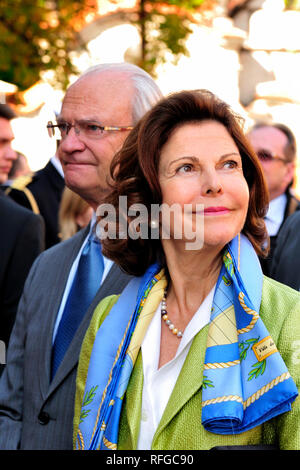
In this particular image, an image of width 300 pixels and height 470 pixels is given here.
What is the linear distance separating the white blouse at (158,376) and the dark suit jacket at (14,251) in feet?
5.95

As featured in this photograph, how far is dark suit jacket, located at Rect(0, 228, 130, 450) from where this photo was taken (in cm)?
287

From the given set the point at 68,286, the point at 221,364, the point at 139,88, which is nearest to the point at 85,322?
the point at 68,286

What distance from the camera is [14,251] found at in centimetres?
422

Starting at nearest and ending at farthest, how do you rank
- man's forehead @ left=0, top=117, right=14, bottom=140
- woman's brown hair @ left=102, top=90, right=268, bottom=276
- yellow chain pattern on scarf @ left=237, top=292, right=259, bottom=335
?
yellow chain pattern on scarf @ left=237, top=292, right=259, bottom=335 < woman's brown hair @ left=102, top=90, right=268, bottom=276 < man's forehead @ left=0, top=117, right=14, bottom=140

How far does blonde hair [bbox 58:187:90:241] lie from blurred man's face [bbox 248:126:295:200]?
1.71 metres

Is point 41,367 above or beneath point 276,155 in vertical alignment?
beneath

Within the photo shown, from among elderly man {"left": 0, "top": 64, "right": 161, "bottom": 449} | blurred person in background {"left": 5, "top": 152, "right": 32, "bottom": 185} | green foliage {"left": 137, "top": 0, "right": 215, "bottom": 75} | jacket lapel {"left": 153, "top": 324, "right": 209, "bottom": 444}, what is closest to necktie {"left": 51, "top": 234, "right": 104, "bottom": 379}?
elderly man {"left": 0, "top": 64, "right": 161, "bottom": 449}

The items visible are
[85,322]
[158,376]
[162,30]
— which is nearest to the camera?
[158,376]

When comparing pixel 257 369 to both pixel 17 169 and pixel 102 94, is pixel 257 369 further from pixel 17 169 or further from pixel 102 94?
pixel 17 169

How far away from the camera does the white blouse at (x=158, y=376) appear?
7.49 feet

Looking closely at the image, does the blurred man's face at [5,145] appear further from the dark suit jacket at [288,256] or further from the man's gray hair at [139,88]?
the dark suit jacket at [288,256]

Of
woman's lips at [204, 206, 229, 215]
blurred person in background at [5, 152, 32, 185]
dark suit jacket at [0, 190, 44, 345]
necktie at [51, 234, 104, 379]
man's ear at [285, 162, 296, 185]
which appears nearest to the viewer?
woman's lips at [204, 206, 229, 215]

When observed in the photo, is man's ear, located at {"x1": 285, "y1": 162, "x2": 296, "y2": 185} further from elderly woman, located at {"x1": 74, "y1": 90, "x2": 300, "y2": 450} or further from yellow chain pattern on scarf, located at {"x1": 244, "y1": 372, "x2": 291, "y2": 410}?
yellow chain pattern on scarf, located at {"x1": 244, "y1": 372, "x2": 291, "y2": 410}

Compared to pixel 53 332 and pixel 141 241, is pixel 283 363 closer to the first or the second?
pixel 141 241
